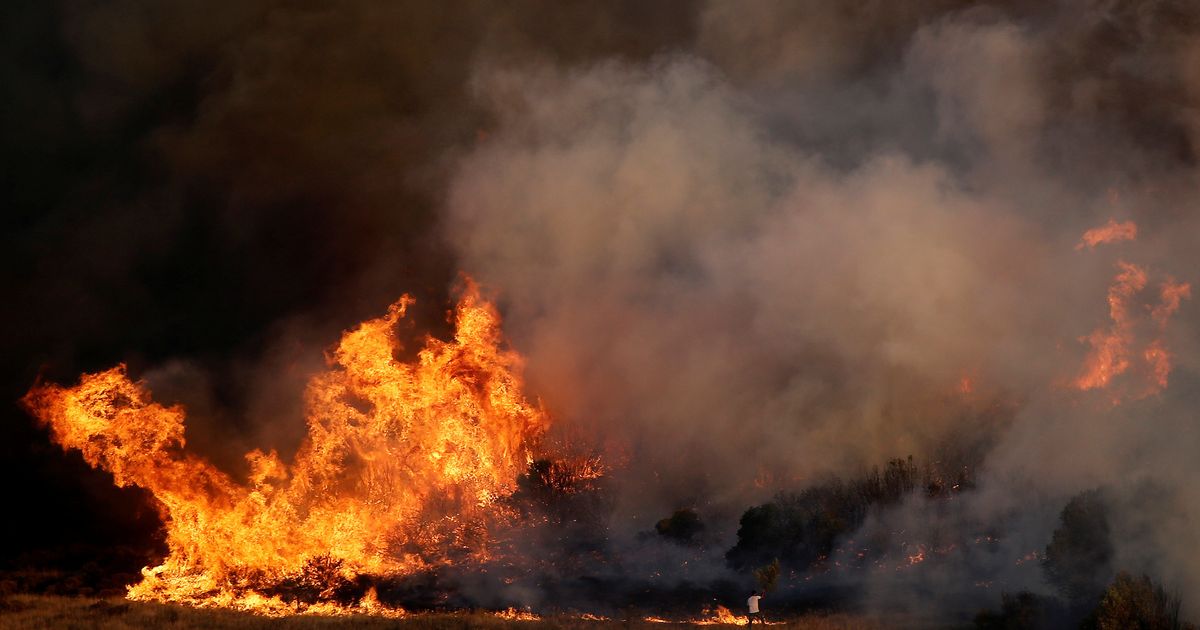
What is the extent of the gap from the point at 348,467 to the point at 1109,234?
113 feet

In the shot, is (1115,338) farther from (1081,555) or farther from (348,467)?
(348,467)

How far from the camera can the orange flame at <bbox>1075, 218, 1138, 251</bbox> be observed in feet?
132

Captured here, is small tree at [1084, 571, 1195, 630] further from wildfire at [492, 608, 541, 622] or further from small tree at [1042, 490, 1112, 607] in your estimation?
wildfire at [492, 608, 541, 622]

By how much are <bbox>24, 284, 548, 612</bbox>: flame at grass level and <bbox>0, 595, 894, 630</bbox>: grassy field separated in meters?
3.26

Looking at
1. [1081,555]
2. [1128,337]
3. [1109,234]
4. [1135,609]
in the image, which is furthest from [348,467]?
[1109,234]

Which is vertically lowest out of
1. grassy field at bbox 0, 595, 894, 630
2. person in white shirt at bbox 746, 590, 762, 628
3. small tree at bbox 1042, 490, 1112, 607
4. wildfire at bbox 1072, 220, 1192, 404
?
grassy field at bbox 0, 595, 894, 630

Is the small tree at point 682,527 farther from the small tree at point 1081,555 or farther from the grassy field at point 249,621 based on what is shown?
the small tree at point 1081,555

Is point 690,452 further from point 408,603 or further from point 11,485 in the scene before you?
point 11,485

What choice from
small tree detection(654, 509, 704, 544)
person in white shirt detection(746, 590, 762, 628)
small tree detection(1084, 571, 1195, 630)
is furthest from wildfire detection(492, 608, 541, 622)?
small tree detection(1084, 571, 1195, 630)

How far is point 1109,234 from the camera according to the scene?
134 ft

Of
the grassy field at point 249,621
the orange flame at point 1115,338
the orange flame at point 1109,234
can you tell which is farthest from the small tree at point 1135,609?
the orange flame at point 1109,234

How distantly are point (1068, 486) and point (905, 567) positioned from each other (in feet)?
21.0

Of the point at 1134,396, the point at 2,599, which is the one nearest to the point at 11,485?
the point at 2,599

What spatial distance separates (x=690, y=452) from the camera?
A: 140 ft
